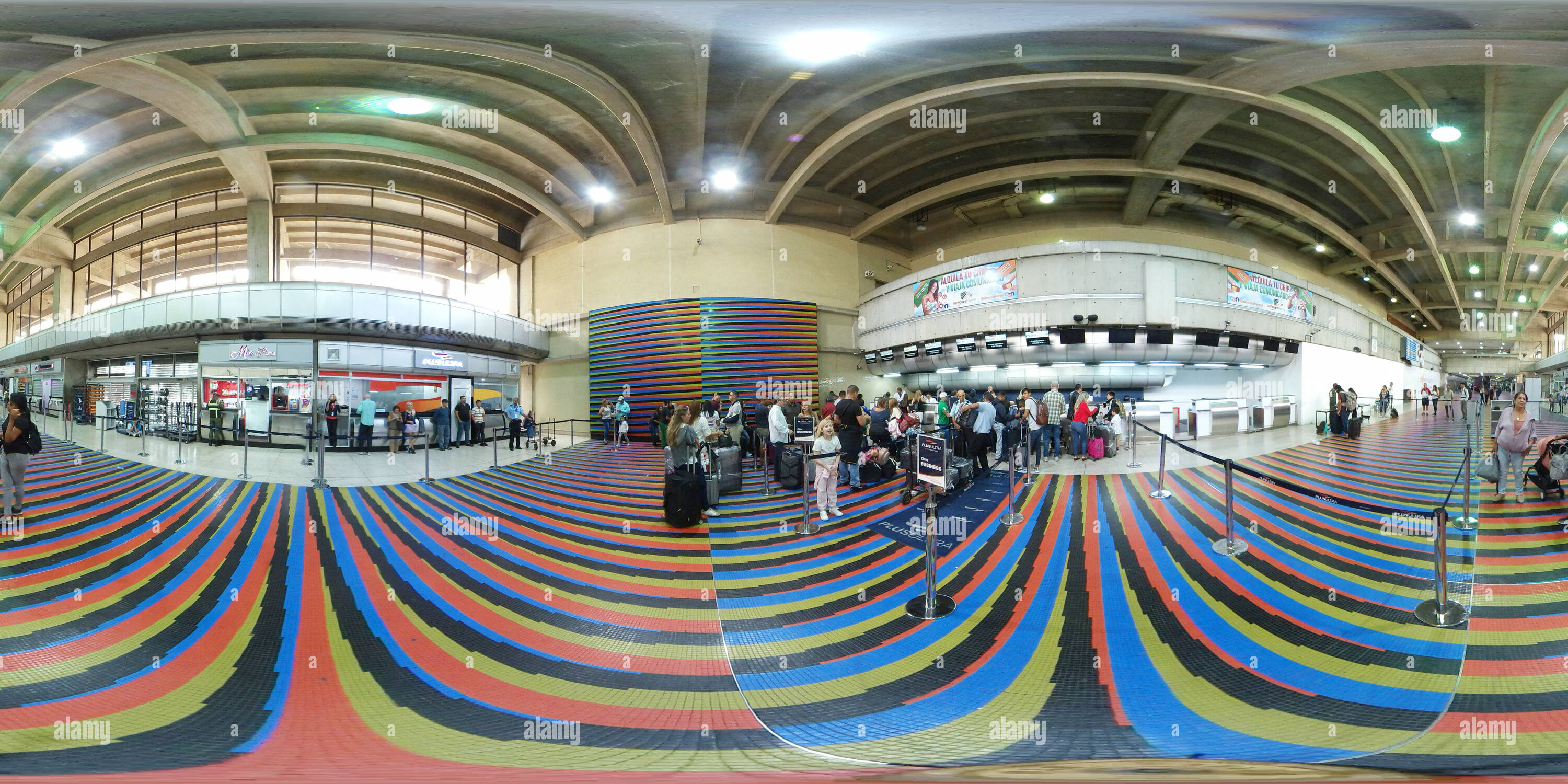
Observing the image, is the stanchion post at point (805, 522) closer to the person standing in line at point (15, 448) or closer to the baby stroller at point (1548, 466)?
the person standing in line at point (15, 448)

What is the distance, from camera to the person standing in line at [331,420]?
1.49 metres

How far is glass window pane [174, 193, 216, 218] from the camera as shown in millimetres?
1554

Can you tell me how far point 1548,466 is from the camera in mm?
3594

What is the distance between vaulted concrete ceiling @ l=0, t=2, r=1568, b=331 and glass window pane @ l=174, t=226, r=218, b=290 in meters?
0.17

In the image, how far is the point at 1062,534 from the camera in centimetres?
270

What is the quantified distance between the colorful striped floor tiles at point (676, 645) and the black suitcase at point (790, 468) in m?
1.97

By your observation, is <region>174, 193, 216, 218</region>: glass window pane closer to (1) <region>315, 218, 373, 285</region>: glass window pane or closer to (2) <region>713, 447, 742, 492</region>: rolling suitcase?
(1) <region>315, 218, 373, 285</region>: glass window pane

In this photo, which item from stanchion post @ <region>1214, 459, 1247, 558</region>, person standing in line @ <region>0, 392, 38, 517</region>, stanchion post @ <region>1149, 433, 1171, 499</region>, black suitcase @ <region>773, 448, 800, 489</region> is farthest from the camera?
black suitcase @ <region>773, 448, 800, 489</region>

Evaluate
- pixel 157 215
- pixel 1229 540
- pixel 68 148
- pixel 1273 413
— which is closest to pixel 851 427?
pixel 1229 540

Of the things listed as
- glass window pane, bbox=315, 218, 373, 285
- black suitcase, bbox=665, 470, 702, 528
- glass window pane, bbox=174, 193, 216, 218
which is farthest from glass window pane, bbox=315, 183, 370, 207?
black suitcase, bbox=665, 470, 702, 528

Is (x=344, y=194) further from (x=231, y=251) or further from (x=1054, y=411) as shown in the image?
(x=1054, y=411)

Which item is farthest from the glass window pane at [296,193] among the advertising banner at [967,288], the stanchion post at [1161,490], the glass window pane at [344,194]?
the stanchion post at [1161,490]

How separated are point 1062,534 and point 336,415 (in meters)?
3.50

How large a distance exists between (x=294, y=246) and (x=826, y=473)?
129 inches
